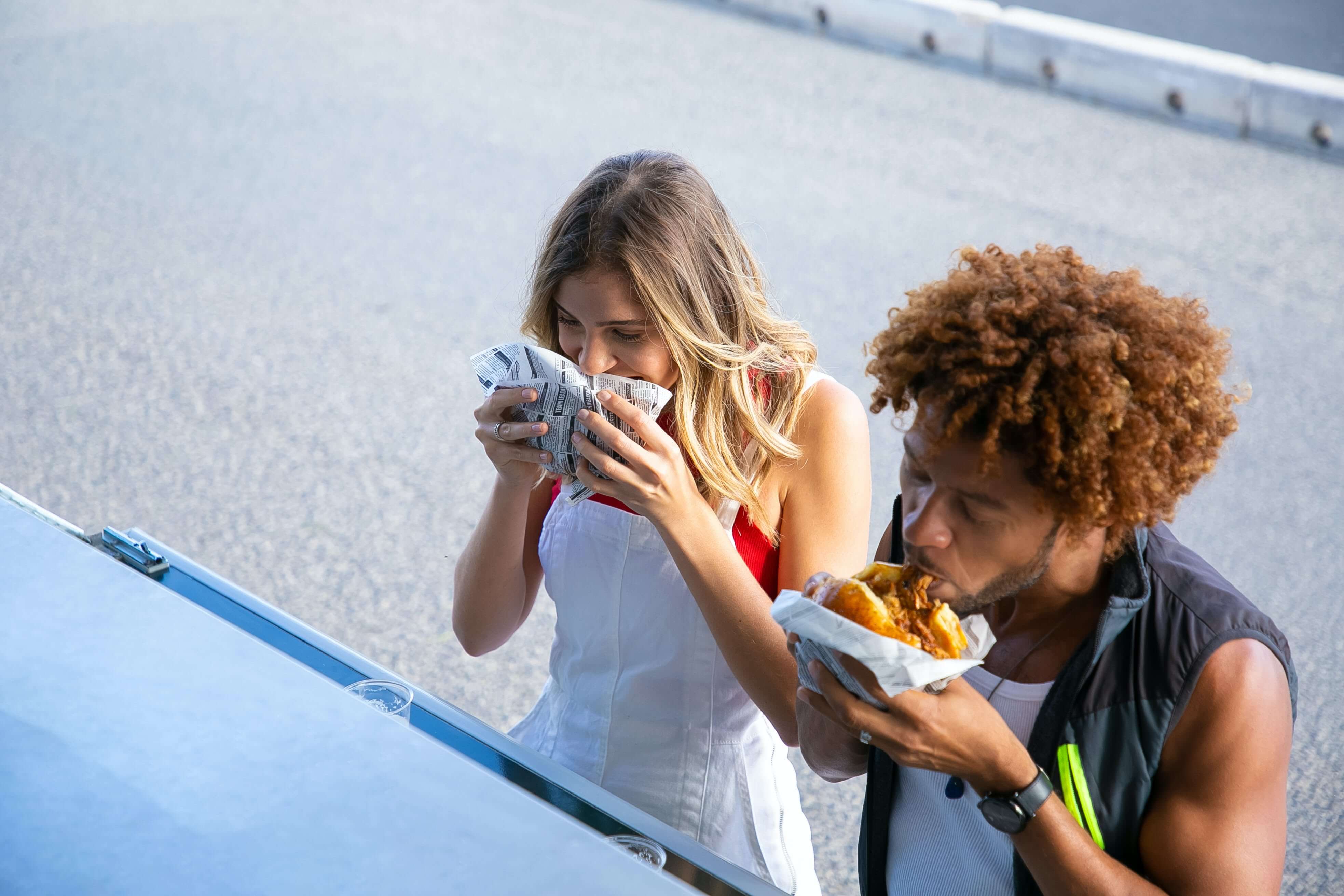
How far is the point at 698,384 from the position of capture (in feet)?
6.39

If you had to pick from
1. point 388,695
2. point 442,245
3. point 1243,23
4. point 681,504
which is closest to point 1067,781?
point 681,504

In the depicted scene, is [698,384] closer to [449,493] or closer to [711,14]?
[449,493]

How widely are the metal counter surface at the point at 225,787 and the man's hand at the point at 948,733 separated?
1.15 ft

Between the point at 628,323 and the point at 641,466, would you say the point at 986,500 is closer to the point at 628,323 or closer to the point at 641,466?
the point at 641,466

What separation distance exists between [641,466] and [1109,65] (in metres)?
6.06

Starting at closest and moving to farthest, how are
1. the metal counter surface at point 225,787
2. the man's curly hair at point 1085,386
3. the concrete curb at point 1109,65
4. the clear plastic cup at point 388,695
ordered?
the metal counter surface at point 225,787 < the man's curly hair at point 1085,386 < the clear plastic cup at point 388,695 < the concrete curb at point 1109,65

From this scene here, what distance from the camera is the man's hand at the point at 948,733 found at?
1.27m

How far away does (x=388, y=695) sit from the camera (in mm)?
1544

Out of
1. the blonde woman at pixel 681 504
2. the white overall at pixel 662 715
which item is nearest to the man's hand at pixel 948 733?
the blonde woman at pixel 681 504

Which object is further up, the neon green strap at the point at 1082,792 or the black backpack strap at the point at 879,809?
the neon green strap at the point at 1082,792

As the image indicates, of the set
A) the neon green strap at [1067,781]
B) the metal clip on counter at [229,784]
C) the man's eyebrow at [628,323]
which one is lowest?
the metal clip on counter at [229,784]

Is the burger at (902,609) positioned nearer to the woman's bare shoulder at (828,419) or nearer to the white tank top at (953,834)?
the white tank top at (953,834)

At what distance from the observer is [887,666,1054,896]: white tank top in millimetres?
1437

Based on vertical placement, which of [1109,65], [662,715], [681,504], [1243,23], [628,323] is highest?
[1243,23]
